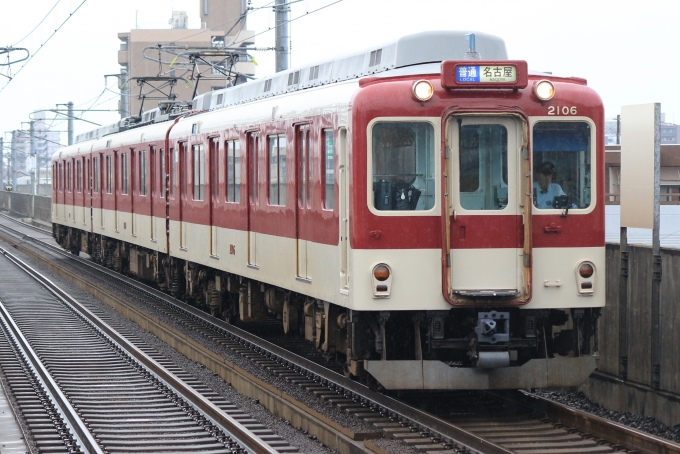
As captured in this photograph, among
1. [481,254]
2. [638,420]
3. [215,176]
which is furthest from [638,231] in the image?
[215,176]

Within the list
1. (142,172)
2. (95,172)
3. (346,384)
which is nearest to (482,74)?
(346,384)

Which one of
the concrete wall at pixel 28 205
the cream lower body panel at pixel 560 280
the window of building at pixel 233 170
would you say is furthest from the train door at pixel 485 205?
the concrete wall at pixel 28 205

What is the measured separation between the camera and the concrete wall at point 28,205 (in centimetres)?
4734

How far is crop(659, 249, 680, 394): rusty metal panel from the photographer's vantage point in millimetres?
9531

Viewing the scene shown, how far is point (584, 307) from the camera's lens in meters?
9.18

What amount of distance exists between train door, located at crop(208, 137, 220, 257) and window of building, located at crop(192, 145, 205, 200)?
0.46 meters

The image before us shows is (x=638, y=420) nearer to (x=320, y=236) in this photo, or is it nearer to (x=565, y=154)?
(x=565, y=154)

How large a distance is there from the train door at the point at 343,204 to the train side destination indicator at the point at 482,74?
983 mm

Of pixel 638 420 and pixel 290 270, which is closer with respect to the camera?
pixel 638 420

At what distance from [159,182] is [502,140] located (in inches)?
412

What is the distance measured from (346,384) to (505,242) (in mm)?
2347

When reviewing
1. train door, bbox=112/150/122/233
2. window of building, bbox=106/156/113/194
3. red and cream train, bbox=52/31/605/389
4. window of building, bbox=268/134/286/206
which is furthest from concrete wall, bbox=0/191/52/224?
red and cream train, bbox=52/31/605/389

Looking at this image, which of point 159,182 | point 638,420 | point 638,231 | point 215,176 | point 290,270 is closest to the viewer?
point 638,420

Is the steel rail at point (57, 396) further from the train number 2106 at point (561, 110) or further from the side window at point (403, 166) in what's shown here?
the train number 2106 at point (561, 110)
